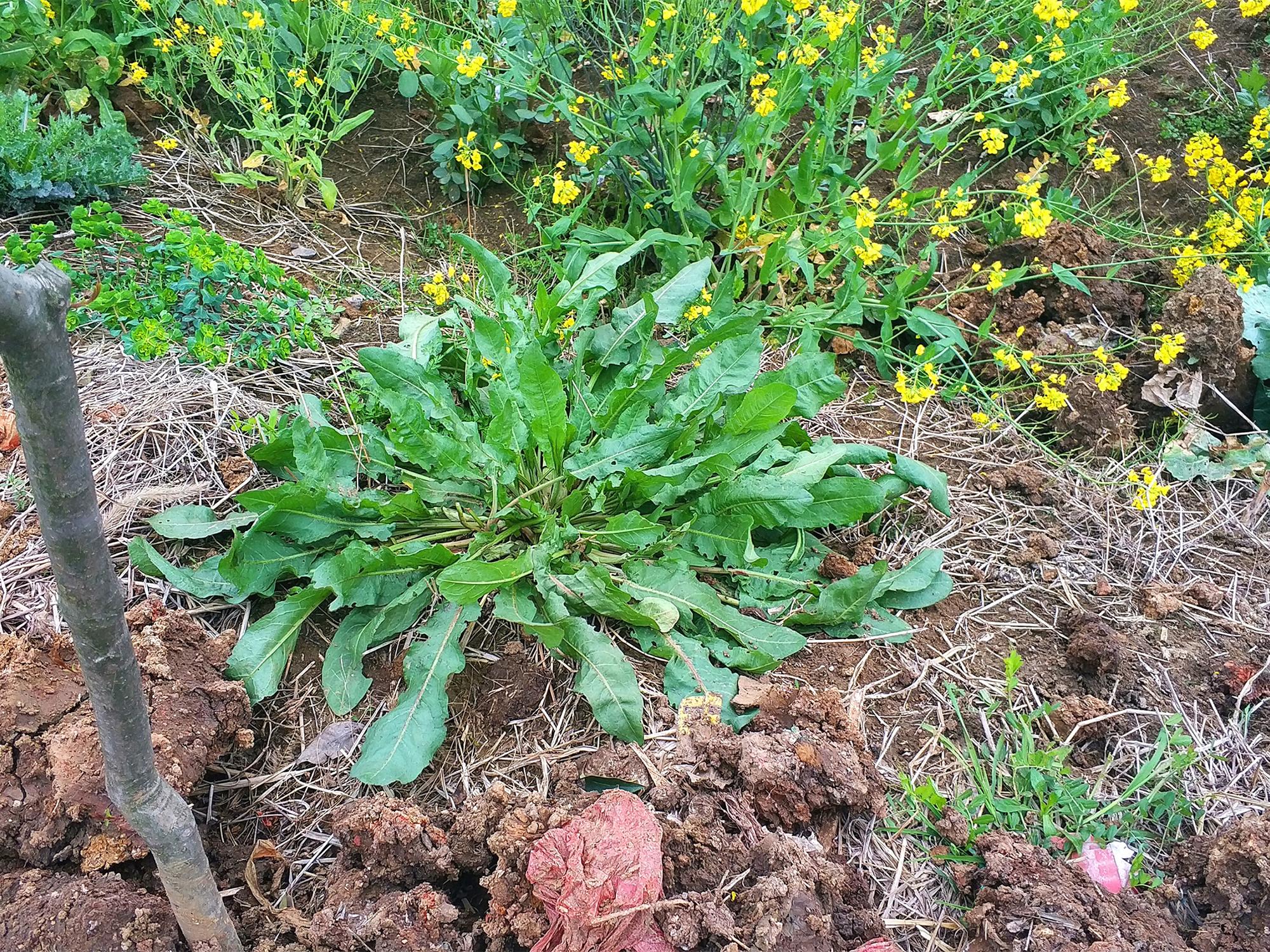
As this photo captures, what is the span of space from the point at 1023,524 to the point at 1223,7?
11.5ft

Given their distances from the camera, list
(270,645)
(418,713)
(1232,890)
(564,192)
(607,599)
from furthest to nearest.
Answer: (564,192) → (607,599) → (270,645) → (418,713) → (1232,890)

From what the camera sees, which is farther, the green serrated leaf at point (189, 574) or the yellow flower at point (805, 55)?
the yellow flower at point (805, 55)

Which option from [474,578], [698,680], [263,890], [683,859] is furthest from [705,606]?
[263,890]

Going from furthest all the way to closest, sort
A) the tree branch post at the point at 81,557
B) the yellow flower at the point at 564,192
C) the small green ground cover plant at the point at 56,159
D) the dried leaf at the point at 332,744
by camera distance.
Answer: the yellow flower at the point at 564,192, the small green ground cover plant at the point at 56,159, the dried leaf at the point at 332,744, the tree branch post at the point at 81,557

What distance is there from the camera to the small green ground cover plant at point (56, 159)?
2889 millimetres

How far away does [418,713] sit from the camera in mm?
1933

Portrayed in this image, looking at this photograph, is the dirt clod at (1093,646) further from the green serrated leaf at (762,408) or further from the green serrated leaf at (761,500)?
the green serrated leaf at (762,408)

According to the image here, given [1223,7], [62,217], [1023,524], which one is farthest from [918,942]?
[1223,7]

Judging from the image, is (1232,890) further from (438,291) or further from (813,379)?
(438,291)

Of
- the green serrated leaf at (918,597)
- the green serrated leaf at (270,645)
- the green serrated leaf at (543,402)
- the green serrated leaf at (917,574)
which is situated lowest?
the green serrated leaf at (918,597)

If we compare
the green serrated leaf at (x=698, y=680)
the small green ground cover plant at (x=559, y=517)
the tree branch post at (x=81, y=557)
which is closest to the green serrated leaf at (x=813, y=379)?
the small green ground cover plant at (x=559, y=517)

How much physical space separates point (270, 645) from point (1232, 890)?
2039 millimetres

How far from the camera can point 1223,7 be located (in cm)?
453

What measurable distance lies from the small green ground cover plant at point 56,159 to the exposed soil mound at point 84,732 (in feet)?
5.86
